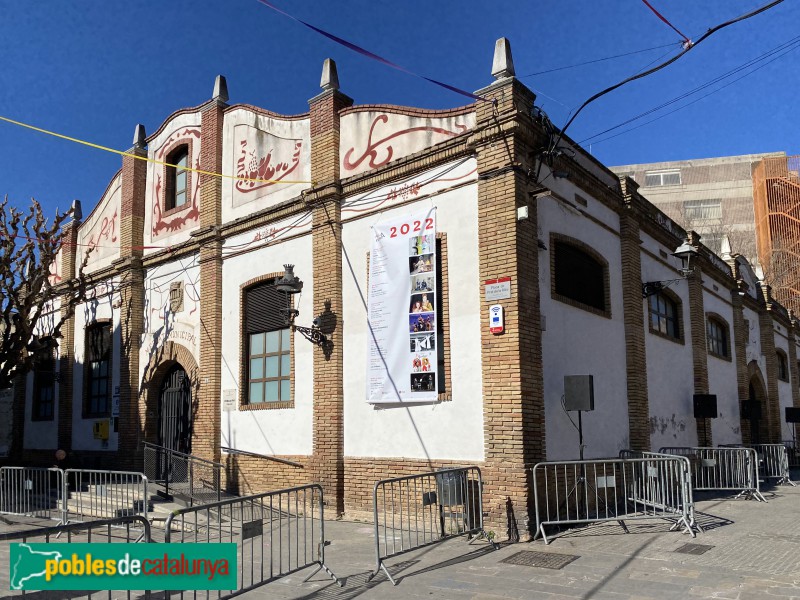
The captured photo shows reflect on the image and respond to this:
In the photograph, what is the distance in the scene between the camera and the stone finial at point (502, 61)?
10375 mm

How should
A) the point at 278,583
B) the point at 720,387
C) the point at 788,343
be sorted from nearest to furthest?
the point at 278,583
the point at 720,387
the point at 788,343

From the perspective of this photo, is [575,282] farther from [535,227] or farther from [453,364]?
[453,364]

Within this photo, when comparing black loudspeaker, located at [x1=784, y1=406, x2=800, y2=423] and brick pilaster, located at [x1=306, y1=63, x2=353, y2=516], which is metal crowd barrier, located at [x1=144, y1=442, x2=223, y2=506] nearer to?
brick pilaster, located at [x1=306, y1=63, x2=353, y2=516]

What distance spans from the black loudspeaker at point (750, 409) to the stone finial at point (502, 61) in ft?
47.4

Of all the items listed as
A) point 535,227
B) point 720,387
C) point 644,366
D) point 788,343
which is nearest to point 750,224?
point 788,343

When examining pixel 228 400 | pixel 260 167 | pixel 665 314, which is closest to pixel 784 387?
pixel 665 314

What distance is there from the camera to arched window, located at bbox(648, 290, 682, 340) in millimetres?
15230

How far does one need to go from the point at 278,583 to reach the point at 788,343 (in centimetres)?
2709

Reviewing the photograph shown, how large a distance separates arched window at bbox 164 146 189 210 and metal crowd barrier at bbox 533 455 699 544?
1119 centimetres

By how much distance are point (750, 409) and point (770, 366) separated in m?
5.41

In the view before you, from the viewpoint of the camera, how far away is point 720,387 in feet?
62.4

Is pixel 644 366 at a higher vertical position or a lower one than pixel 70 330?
lower

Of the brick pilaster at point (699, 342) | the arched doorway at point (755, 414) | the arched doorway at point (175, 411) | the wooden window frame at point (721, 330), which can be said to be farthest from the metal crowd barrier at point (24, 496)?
the arched doorway at point (755, 414)

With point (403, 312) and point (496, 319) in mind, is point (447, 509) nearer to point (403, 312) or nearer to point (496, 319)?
point (496, 319)
